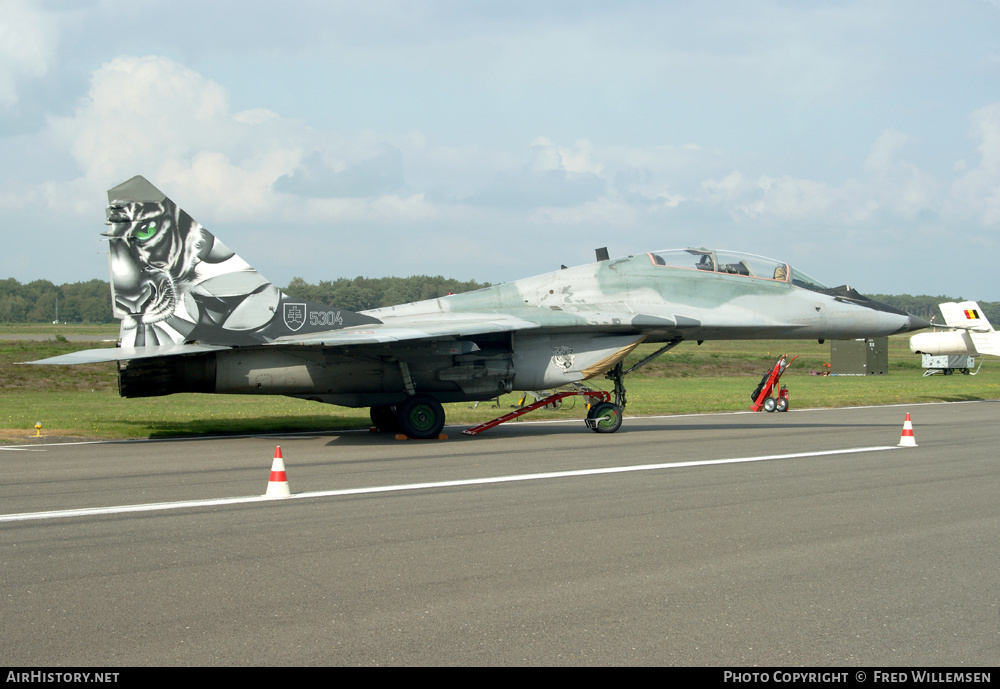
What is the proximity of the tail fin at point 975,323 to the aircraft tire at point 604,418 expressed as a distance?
88.7 ft

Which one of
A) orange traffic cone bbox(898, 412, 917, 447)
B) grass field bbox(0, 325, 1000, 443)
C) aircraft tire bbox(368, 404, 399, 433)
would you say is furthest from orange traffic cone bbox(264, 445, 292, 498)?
orange traffic cone bbox(898, 412, 917, 447)

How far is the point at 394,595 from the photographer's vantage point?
5574 mm

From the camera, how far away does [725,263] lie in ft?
59.3

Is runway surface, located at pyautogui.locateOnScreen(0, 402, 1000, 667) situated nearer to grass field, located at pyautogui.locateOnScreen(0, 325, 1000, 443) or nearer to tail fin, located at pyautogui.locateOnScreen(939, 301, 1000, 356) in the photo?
grass field, located at pyautogui.locateOnScreen(0, 325, 1000, 443)

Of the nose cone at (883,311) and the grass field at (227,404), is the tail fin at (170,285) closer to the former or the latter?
the grass field at (227,404)

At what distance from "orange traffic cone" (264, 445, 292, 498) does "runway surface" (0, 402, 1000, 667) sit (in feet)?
0.64

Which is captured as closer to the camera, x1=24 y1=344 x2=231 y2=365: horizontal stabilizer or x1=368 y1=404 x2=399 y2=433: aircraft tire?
x1=24 y1=344 x2=231 y2=365: horizontal stabilizer

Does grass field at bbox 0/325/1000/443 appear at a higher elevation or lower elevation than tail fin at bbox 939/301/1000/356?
lower

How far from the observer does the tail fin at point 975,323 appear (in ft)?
124

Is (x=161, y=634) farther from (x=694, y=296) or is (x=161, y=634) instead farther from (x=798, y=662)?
(x=694, y=296)

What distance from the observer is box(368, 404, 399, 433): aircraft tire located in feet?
58.6

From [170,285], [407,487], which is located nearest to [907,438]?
[407,487]
